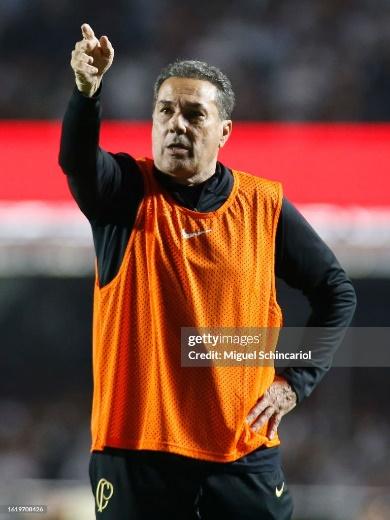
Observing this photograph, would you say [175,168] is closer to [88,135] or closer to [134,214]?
[134,214]

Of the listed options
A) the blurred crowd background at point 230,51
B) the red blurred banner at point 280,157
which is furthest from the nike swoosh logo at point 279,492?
the blurred crowd background at point 230,51

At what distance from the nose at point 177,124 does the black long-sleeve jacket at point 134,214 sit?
114 millimetres

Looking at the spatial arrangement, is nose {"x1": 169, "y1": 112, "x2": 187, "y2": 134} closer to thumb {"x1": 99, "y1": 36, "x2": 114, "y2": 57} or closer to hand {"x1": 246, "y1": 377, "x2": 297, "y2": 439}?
thumb {"x1": 99, "y1": 36, "x2": 114, "y2": 57}

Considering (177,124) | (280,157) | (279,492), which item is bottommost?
(279,492)

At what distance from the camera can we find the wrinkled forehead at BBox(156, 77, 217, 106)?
258 centimetres

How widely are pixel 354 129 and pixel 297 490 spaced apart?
2.15 meters

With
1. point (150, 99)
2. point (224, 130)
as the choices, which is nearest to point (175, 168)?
point (224, 130)

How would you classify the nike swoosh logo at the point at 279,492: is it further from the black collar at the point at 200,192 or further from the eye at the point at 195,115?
the eye at the point at 195,115

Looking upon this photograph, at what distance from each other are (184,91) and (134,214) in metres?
0.32

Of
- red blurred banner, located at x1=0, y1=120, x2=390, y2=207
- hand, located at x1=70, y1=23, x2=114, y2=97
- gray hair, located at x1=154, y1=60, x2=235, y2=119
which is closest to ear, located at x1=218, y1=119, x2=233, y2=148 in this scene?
gray hair, located at x1=154, y1=60, x2=235, y2=119

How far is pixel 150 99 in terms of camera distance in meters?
7.39

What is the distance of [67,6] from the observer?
7770 millimetres

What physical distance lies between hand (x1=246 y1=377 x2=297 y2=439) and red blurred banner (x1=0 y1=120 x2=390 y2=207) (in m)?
2.88

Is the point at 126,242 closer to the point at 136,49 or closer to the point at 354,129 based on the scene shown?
the point at 354,129
